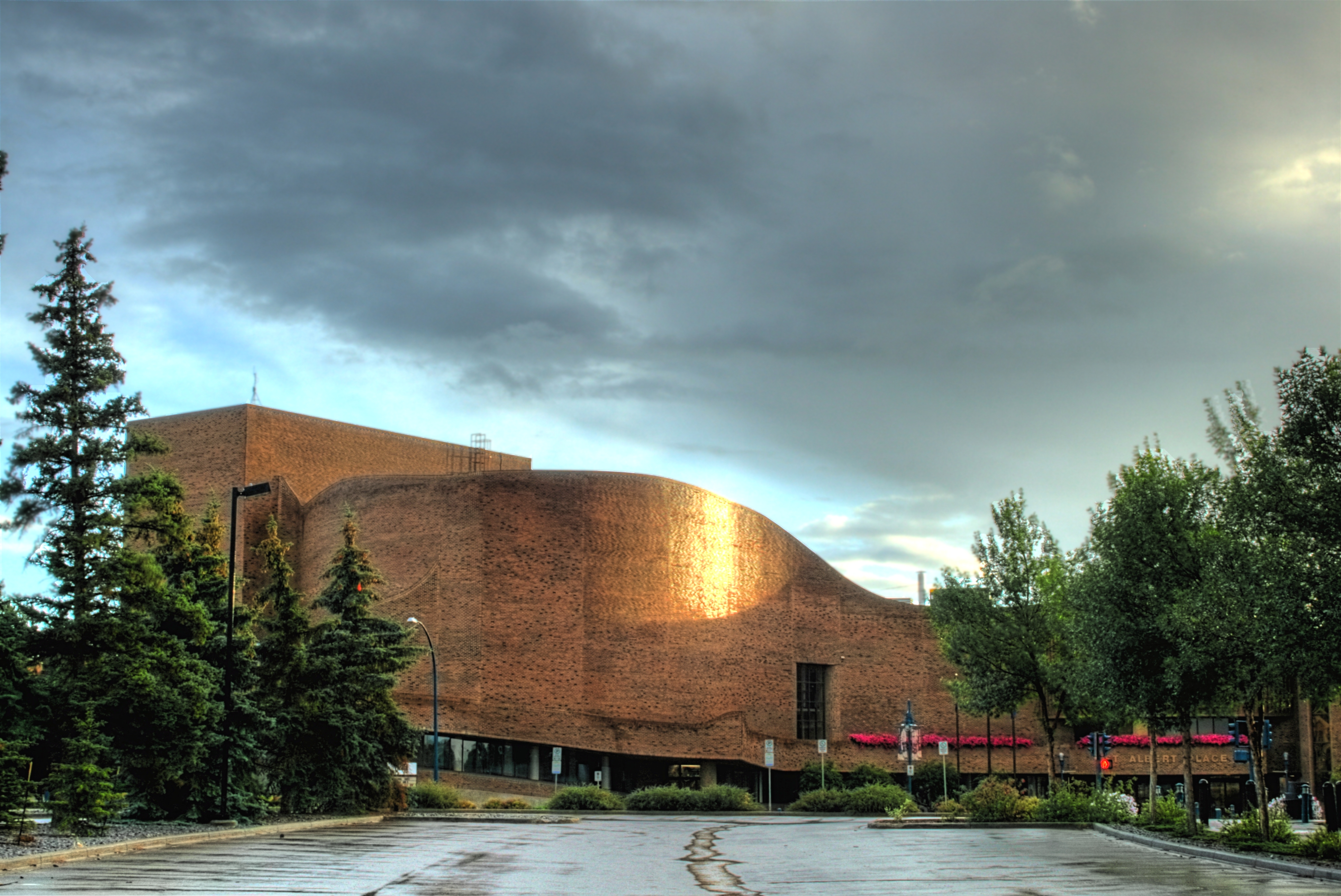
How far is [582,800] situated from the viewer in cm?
4472

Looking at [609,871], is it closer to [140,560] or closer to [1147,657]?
[140,560]

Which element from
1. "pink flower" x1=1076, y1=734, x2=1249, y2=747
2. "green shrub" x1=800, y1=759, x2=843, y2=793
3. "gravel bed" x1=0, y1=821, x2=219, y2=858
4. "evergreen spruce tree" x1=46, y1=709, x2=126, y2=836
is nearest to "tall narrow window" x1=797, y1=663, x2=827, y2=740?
"green shrub" x1=800, y1=759, x2=843, y2=793

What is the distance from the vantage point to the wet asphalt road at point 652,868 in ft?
45.7

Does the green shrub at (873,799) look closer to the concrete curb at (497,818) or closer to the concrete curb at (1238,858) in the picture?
the concrete curb at (497,818)

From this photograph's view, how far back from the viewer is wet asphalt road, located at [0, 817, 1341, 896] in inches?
548

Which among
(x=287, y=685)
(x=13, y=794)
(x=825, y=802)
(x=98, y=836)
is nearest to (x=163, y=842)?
(x=98, y=836)

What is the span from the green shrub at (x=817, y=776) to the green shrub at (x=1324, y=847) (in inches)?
1732

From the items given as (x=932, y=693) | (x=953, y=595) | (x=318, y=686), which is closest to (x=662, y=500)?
(x=932, y=693)

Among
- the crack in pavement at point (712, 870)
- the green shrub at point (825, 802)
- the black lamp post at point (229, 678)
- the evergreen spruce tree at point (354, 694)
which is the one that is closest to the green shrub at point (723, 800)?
the green shrub at point (825, 802)

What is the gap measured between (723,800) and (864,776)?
1834 cm

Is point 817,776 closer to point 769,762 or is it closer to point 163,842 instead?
point 769,762

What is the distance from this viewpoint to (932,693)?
233 ft

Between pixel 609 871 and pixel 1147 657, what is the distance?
15.5m

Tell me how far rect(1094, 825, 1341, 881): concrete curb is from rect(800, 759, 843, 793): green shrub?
3485 centimetres
